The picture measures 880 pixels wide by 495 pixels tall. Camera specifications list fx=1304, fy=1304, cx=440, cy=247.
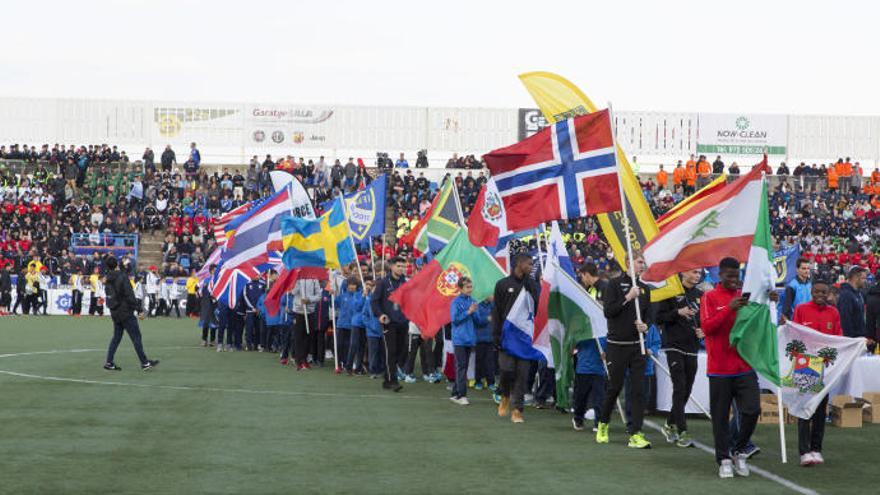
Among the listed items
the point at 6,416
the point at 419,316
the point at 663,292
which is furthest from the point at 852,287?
the point at 6,416

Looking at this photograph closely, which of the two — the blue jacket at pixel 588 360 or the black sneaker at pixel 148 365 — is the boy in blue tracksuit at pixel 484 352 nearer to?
the blue jacket at pixel 588 360

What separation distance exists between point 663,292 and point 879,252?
3839 centimetres

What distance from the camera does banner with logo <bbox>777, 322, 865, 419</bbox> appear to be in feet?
42.3

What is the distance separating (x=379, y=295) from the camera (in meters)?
20.1

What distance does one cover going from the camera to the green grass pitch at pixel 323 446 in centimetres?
1080

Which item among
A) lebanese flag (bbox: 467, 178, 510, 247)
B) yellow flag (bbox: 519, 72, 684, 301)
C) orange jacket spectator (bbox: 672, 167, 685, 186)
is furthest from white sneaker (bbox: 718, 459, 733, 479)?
orange jacket spectator (bbox: 672, 167, 685, 186)

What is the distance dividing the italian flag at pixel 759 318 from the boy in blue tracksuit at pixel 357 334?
1047cm

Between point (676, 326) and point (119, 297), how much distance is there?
37.5 feet

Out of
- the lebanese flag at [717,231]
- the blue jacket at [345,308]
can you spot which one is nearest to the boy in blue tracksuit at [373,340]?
the blue jacket at [345,308]

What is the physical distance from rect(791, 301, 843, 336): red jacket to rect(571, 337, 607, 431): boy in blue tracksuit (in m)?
2.54

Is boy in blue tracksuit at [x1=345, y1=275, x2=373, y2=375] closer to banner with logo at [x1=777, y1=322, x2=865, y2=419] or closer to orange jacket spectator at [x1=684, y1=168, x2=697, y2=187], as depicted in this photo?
banner with logo at [x1=777, y1=322, x2=865, y2=419]

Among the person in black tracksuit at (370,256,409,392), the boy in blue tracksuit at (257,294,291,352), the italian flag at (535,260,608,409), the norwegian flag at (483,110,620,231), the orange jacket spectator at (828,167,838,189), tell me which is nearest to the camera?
the norwegian flag at (483,110,620,231)

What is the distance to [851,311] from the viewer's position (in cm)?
1739

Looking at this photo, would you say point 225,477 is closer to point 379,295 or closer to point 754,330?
point 754,330
